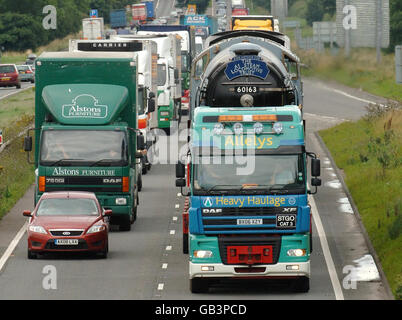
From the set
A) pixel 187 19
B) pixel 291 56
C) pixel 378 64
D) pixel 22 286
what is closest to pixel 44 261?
pixel 22 286

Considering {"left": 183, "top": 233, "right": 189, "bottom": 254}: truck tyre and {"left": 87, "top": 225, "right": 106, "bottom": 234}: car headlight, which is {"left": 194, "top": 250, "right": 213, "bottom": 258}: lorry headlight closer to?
{"left": 183, "top": 233, "right": 189, "bottom": 254}: truck tyre

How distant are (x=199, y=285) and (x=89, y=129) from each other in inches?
362

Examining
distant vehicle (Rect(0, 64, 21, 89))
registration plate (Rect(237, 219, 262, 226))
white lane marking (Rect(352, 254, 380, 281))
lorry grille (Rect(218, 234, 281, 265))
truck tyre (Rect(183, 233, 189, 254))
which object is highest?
registration plate (Rect(237, 219, 262, 226))

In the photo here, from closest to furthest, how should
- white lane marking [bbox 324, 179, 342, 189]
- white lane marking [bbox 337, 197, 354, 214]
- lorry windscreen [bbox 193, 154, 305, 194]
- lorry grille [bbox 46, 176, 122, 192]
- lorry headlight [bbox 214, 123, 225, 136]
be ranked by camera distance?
lorry windscreen [bbox 193, 154, 305, 194] → lorry headlight [bbox 214, 123, 225, 136] → lorry grille [bbox 46, 176, 122, 192] → white lane marking [bbox 337, 197, 354, 214] → white lane marking [bbox 324, 179, 342, 189]

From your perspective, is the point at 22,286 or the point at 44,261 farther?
the point at 44,261

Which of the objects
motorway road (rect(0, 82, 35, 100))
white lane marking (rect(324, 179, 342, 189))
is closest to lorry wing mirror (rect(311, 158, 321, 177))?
white lane marking (rect(324, 179, 342, 189))

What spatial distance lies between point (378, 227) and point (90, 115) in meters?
7.89

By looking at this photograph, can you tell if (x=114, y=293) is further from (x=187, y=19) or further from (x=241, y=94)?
(x=187, y=19)

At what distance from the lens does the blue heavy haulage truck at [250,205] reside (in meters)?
23.8

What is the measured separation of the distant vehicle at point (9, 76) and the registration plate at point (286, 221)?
65.2 meters

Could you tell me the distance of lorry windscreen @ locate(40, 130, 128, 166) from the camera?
32531mm

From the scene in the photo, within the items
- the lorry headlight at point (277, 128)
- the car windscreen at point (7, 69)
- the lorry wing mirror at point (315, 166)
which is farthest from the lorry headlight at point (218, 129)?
the car windscreen at point (7, 69)

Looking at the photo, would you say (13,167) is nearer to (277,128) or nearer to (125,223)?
(125,223)

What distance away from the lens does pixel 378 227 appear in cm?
3203
